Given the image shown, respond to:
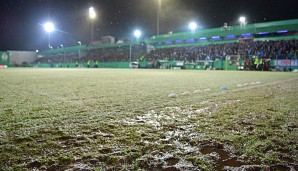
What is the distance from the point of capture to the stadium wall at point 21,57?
210ft

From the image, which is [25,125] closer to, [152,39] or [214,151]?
[214,151]

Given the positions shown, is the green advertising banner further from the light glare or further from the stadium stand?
the light glare

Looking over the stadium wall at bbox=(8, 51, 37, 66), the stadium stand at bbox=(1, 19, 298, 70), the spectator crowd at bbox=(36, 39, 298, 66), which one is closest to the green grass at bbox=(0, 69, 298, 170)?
the stadium stand at bbox=(1, 19, 298, 70)

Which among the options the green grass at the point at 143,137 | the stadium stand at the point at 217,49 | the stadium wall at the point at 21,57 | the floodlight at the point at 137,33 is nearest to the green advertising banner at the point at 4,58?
the stadium wall at the point at 21,57

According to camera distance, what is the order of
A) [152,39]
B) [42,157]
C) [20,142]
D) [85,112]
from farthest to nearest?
[152,39], [85,112], [20,142], [42,157]

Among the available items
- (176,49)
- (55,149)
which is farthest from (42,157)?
(176,49)

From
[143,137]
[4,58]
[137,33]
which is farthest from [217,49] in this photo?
[4,58]

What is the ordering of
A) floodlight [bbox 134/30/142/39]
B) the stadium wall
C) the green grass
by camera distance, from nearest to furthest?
the green grass, floodlight [bbox 134/30/142/39], the stadium wall

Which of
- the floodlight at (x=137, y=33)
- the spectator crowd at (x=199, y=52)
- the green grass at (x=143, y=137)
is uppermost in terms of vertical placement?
the floodlight at (x=137, y=33)

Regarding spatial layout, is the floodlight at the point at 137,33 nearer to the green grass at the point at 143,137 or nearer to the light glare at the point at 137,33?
the light glare at the point at 137,33

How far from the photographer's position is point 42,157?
1.64 meters

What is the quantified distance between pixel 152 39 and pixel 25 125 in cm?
4244

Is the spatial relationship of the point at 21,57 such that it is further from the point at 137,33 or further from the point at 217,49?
→ the point at 217,49

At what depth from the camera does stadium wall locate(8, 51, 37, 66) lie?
64037mm
